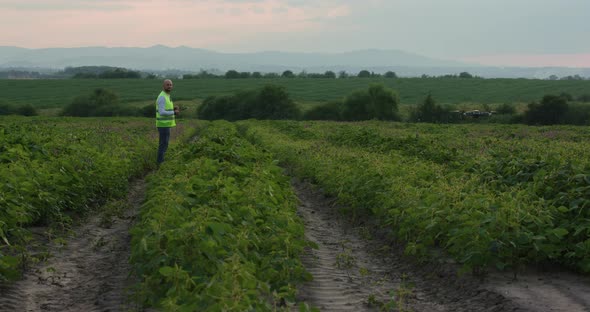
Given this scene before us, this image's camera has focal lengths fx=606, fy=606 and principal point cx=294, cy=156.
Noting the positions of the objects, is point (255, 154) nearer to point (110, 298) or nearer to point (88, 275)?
point (88, 275)

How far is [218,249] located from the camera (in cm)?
587

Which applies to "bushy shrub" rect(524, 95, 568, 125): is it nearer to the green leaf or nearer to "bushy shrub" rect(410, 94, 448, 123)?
"bushy shrub" rect(410, 94, 448, 123)

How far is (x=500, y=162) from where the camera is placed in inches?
460

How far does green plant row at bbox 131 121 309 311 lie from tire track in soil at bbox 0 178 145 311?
0.44 meters

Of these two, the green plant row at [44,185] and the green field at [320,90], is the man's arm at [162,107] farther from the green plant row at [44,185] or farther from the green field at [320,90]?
the green field at [320,90]

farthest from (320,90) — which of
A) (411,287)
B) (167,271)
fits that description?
(167,271)

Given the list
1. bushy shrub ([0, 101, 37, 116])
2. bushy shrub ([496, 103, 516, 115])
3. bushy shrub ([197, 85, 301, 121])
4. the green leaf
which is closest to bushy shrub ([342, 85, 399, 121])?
bushy shrub ([197, 85, 301, 121])

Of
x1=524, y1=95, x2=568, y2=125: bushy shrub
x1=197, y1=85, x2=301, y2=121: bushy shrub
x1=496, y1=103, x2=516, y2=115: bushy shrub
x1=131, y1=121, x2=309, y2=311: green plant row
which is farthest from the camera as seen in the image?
x1=197, y1=85, x2=301, y2=121: bushy shrub

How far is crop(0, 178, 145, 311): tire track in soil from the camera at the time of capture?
605 cm

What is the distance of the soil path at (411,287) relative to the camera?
19.8ft

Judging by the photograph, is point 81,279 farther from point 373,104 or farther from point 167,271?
point 373,104

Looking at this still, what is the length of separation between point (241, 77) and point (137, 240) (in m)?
129

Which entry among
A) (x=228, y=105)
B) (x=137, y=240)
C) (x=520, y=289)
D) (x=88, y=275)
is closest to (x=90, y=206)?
(x=88, y=275)

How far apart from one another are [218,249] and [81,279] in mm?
2149
